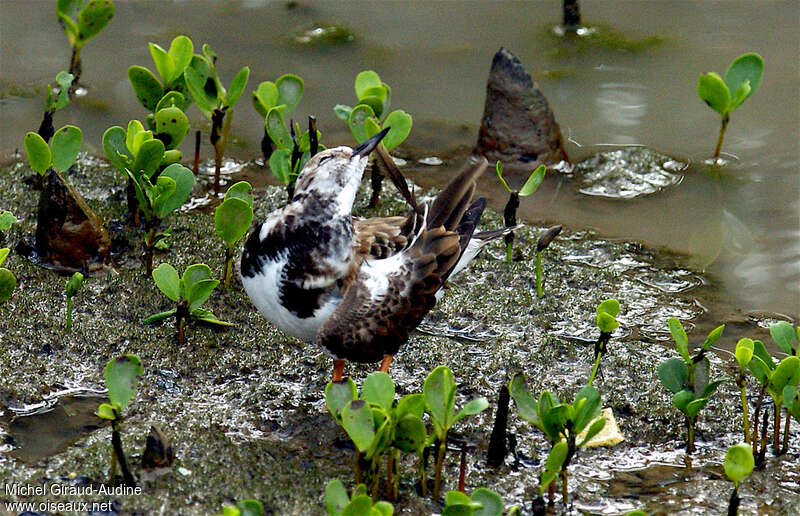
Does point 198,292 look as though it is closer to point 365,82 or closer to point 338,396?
point 338,396

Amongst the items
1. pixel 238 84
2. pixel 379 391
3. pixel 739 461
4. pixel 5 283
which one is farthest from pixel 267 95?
pixel 739 461

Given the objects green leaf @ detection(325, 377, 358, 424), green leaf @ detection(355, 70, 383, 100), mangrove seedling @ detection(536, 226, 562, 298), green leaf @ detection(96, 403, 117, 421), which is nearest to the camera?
green leaf @ detection(96, 403, 117, 421)

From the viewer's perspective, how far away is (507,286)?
19.5 ft

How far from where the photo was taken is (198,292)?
16.5 ft

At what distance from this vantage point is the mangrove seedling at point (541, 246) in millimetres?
5715

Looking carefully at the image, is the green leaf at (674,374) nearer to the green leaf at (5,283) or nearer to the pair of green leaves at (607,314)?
the pair of green leaves at (607,314)

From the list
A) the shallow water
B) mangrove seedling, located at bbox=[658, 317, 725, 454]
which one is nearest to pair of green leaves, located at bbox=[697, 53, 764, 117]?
the shallow water

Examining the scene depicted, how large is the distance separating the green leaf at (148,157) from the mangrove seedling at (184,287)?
73 centimetres

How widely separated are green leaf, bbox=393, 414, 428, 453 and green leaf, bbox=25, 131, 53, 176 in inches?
109

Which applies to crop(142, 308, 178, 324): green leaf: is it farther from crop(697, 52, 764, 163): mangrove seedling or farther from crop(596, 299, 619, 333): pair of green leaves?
crop(697, 52, 764, 163): mangrove seedling

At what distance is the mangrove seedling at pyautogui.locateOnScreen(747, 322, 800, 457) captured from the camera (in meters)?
4.36

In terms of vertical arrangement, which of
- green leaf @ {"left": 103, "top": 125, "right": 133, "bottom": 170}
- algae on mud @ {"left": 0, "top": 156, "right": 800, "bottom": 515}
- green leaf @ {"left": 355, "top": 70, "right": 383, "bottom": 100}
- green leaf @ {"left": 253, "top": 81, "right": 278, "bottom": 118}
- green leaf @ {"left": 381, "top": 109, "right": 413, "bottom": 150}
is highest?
green leaf @ {"left": 355, "top": 70, "right": 383, "bottom": 100}

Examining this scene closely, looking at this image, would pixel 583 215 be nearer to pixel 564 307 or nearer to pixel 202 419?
pixel 564 307

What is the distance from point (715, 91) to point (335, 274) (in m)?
3.29
